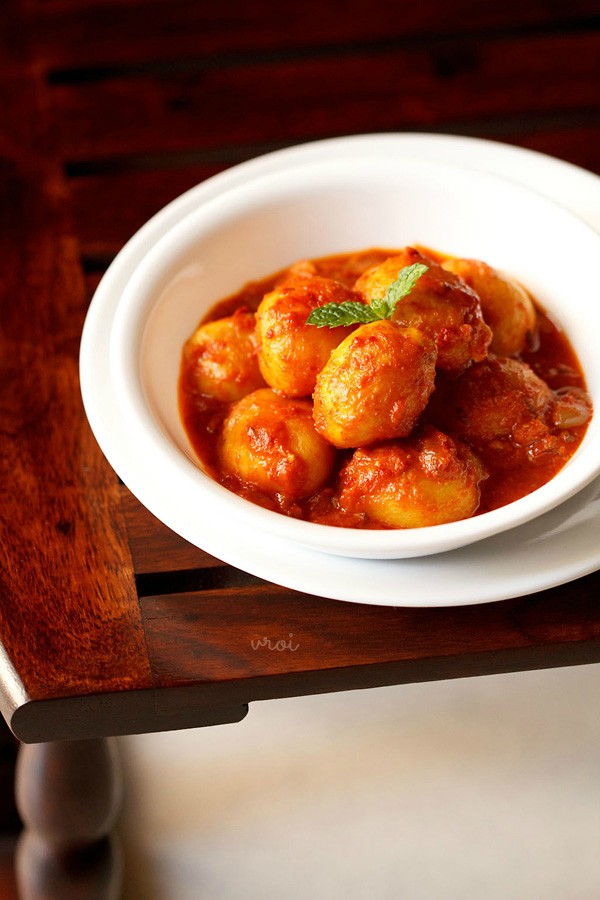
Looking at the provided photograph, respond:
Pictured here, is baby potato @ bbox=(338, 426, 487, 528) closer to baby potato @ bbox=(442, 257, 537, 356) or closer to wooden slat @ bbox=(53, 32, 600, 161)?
baby potato @ bbox=(442, 257, 537, 356)

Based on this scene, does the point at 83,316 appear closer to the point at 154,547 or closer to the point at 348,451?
the point at 154,547

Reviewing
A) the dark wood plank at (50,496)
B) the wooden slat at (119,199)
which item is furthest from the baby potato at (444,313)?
the wooden slat at (119,199)

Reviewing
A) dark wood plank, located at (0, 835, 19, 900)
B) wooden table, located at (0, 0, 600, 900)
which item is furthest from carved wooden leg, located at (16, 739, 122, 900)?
dark wood plank, located at (0, 835, 19, 900)

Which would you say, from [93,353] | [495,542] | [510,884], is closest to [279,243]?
[93,353]

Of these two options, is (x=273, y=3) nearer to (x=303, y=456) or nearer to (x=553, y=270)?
(x=553, y=270)

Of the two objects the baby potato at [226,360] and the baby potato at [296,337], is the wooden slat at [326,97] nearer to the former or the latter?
the baby potato at [226,360]

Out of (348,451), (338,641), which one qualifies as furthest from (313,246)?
(338,641)
